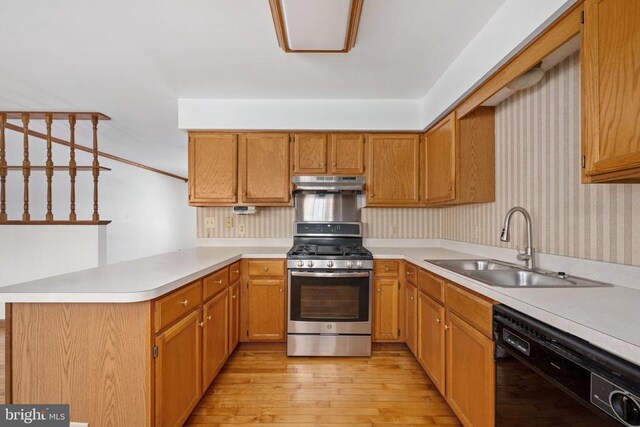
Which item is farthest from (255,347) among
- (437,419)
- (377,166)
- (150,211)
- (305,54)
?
(150,211)

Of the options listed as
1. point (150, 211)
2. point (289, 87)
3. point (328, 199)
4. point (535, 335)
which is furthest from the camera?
point (150, 211)

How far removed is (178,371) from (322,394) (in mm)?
1017

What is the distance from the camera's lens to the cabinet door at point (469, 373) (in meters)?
1.37

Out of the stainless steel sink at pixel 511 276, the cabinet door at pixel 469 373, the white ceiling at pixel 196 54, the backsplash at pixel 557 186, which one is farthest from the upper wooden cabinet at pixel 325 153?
the cabinet door at pixel 469 373

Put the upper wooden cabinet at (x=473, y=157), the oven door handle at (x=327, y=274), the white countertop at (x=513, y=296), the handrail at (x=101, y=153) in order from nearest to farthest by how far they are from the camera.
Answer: the white countertop at (x=513, y=296), the upper wooden cabinet at (x=473, y=157), the oven door handle at (x=327, y=274), the handrail at (x=101, y=153)

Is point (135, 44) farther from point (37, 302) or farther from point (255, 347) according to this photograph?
point (255, 347)

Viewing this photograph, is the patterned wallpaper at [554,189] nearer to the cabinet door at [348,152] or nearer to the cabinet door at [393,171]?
the cabinet door at [393,171]

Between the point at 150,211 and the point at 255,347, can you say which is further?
the point at 150,211

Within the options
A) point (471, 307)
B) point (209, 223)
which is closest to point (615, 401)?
point (471, 307)

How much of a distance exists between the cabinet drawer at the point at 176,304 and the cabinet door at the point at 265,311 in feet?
3.00

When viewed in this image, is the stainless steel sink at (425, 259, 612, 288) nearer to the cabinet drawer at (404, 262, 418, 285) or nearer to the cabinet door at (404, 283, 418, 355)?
the cabinet drawer at (404, 262, 418, 285)

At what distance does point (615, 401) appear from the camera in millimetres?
762

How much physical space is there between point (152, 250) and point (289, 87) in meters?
6.36

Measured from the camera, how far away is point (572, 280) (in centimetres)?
149
